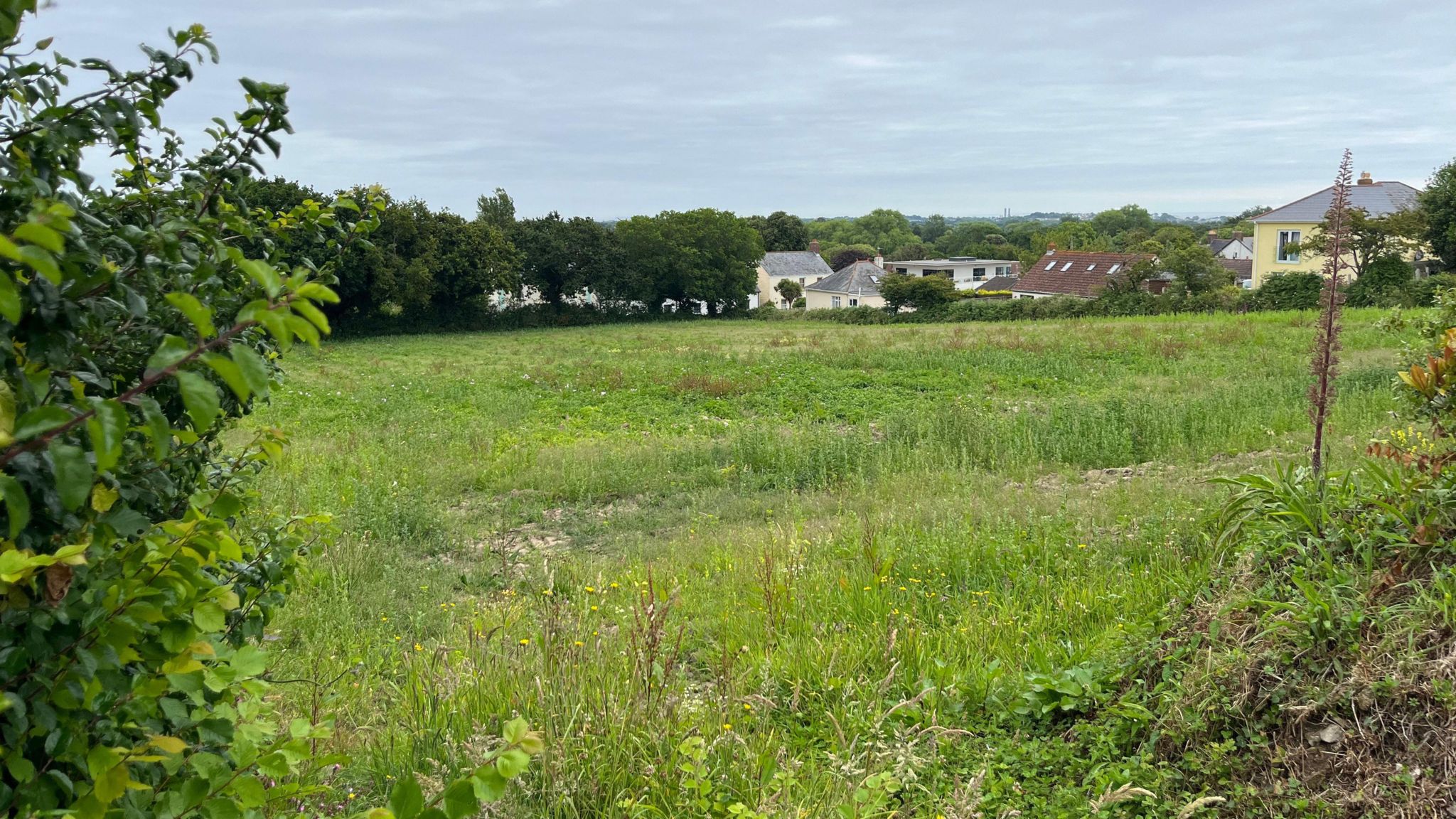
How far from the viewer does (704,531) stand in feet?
23.4

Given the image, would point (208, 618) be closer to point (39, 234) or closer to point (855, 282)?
point (39, 234)

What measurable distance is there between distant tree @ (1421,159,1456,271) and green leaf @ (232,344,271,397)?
4061 cm

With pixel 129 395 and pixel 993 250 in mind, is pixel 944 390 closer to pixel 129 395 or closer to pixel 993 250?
pixel 129 395

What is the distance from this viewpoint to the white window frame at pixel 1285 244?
3850 centimetres

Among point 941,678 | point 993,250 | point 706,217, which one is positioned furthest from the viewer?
point 993,250

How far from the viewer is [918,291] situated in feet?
141

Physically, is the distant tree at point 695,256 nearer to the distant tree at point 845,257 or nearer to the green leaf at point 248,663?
the distant tree at point 845,257

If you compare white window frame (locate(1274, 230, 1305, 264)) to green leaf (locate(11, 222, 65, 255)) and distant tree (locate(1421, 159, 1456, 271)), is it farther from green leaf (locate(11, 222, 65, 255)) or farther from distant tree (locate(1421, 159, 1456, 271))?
green leaf (locate(11, 222, 65, 255))

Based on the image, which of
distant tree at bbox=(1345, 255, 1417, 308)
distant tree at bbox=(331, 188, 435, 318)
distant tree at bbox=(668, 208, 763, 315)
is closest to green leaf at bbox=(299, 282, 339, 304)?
distant tree at bbox=(1345, 255, 1417, 308)

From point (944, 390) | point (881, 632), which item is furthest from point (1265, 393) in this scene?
point (881, 632)

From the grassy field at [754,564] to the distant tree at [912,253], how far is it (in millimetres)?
88670

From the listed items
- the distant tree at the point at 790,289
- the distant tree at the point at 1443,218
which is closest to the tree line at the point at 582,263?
the distant tree at the point at 1443,218

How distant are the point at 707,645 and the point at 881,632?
0.90m

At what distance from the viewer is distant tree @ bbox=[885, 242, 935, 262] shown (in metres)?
102
